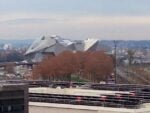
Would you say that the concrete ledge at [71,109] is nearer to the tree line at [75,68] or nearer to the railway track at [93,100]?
the railway track at [93,100]

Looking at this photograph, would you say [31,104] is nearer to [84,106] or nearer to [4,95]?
[84,106]

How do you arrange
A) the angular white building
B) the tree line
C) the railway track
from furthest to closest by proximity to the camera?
1. the angular white building
2. the tree line
3. the railway track

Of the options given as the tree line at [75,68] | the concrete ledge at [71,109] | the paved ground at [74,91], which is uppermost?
the tree line at [75,68]

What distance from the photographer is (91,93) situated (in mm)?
35688

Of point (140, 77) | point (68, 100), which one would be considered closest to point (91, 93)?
point (68, 100)

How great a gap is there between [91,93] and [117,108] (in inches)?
243

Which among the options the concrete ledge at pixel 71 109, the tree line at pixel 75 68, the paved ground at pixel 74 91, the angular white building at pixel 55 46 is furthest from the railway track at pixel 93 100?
the angular white building at pixel 55 46

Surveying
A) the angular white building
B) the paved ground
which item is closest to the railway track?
the paved ground

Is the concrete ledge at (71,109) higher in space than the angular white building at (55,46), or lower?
lower

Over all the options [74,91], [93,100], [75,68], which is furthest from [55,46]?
[93,100]

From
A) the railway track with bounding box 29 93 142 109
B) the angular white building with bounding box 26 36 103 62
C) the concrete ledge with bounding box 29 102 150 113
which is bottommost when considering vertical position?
the concrete ledge with bounding box 29 102 150 113

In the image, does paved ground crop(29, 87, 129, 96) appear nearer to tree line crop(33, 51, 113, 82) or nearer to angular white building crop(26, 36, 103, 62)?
tree line crop(33, 51, 113, 82)

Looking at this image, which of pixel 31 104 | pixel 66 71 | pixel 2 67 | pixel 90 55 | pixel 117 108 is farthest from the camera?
pixel 2 67

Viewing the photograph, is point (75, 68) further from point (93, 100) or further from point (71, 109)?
point (71, 109)
